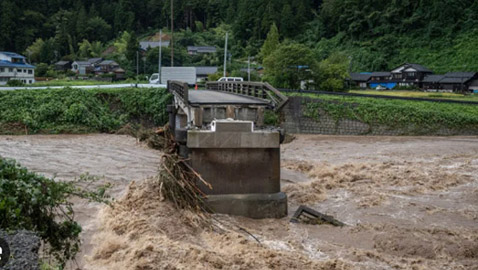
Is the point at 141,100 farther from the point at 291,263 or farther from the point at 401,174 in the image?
the point at 291,263

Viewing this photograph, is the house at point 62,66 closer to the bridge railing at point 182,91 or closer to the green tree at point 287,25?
the green tree at point 287,25

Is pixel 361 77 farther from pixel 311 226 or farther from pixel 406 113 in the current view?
pixel 311 226

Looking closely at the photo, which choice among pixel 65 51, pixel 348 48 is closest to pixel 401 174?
pixel 348 48

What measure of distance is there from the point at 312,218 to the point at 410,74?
173ft

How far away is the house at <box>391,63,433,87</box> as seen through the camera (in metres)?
58.7

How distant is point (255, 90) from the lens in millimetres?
17500

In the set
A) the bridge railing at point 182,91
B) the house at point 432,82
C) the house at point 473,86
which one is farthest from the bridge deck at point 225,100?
the house at point 432,82

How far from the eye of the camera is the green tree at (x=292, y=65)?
4088 centimetres

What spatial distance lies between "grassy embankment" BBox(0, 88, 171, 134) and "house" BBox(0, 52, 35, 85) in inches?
1127

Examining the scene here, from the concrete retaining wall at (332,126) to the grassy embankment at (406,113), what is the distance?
→ 0.35ft

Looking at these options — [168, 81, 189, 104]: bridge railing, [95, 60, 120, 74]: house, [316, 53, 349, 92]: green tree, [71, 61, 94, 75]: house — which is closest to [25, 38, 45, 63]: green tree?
[71, 61, 94, 75]: house

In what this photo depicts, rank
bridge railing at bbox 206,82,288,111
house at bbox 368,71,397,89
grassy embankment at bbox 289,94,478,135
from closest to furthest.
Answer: bridge railing at bbox 206,82,288,111 < grassy embankment at bbox 289,94,478,135 < house at bbox 368,71,397,89

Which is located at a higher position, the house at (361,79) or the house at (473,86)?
the house at (361,79)

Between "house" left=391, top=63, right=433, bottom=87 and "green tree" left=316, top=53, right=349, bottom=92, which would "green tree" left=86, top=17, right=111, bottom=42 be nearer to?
"house" left=391, top=63, right=433, bottom=87
